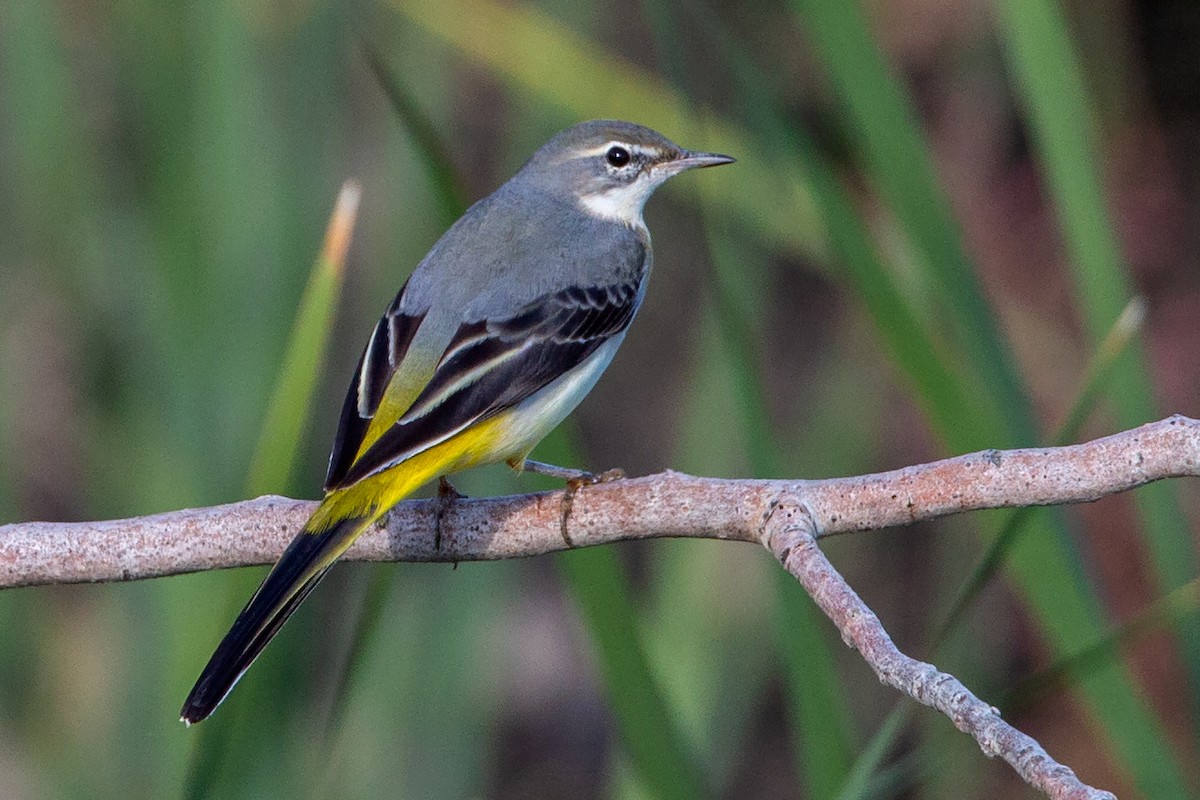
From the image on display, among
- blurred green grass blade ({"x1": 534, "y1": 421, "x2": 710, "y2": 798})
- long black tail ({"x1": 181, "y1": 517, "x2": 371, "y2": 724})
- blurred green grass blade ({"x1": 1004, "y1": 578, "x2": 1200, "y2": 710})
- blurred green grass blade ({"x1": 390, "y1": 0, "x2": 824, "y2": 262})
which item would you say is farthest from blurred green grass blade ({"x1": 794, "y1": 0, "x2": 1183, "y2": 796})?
blurred green grass blade ({"x1": 390, "y1": 0, "x2": 824, "y2": 262})

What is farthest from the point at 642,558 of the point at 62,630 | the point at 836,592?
the point at 836,592

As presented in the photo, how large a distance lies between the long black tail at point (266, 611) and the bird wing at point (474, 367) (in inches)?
5.9

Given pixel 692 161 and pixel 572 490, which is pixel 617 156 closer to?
pixel 692 161

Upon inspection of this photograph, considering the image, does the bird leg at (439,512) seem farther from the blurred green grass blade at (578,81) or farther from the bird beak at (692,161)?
the blurred green grass blade at (578,81)

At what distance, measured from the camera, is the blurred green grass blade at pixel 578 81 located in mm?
4352

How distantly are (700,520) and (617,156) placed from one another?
5.78 feet

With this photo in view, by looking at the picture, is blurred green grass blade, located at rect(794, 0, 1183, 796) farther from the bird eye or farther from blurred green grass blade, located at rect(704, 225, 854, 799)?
the bird eye

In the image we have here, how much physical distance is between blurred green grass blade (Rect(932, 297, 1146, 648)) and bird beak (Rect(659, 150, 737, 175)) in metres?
1.24

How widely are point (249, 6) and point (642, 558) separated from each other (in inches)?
134

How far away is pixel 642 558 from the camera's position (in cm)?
655

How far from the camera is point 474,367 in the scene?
121 inches

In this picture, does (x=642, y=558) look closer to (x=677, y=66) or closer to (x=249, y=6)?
(x=249, y=6)

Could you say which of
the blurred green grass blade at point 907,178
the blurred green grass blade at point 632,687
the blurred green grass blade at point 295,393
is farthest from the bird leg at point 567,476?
the blurred green grass blade at point 907,178

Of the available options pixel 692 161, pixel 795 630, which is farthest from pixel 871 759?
pixel 692 161
